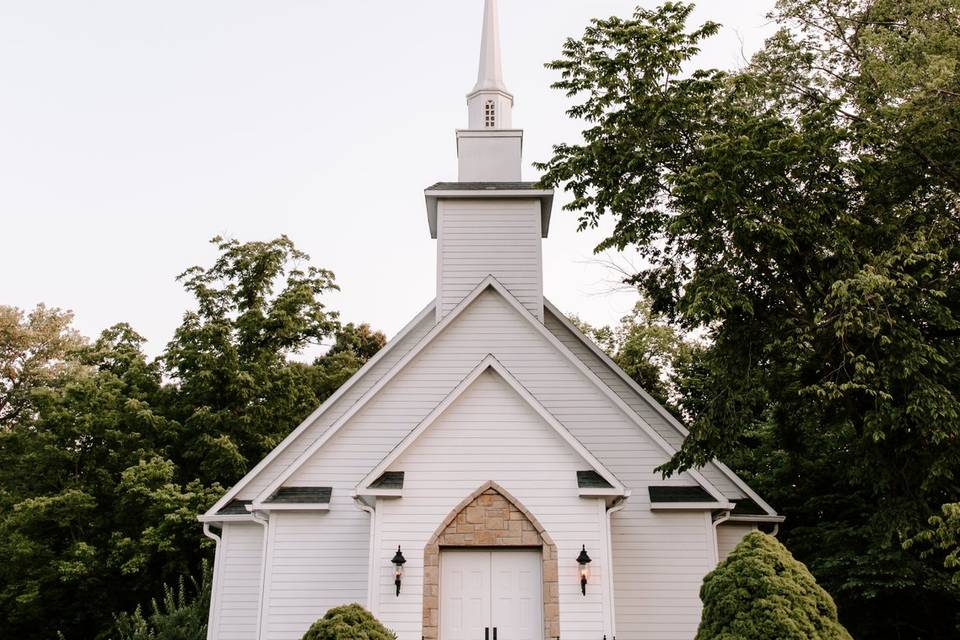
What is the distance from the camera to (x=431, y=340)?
14.3 meters

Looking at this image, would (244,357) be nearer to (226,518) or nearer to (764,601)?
(226,518)

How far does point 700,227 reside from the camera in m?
11.7

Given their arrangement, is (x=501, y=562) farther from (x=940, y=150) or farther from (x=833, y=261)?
(x=940, y=150)

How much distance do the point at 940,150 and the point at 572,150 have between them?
599 cm

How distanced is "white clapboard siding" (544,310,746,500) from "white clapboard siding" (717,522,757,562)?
528 millimetres

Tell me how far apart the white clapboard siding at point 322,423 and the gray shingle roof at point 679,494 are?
19.4ft

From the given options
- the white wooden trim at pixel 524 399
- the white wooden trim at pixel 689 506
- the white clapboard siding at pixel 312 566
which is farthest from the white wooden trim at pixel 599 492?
the white clapboard siding at pixel 312 566

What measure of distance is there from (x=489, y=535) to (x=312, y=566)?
11.6 ft

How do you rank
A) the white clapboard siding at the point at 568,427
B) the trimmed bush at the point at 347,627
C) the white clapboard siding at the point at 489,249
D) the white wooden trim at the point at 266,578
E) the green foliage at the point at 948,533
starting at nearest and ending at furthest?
1. the green foliage at the point at 948,533
2. the trimmed bush at the point at 347,627
3. the white wooden trim at the point at 266,578
4. the white clapboard siding at the point at 568,427
5. the white clapboard siding at the point at 489,249

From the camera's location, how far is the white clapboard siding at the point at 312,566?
12578mm

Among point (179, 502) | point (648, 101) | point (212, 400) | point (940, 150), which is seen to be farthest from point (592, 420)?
point (212, 400)

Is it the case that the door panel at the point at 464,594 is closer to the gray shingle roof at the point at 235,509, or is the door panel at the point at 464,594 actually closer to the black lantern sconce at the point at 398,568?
the black lantern sconce at the point at 398,568

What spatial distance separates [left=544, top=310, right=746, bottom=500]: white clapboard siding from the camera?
45.9 feet

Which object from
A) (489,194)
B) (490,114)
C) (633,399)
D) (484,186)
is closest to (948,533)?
(633,399)
